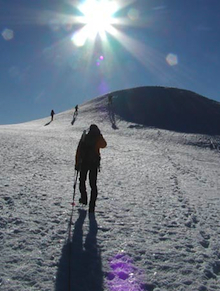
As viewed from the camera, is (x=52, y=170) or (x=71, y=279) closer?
(x=71, y=279)

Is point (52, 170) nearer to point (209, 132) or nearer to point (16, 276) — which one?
point (16, 276)

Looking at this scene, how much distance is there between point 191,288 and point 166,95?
224 feet

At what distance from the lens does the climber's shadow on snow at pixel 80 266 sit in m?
4.58

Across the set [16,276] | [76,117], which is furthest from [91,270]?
[76,117]

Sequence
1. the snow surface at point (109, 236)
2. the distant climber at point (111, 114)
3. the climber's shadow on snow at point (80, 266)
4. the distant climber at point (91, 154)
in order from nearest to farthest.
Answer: the climber's shadow on snow at point (80, 266) → the snow surface at point (109, 236) → the distant climber at point (91, 154) → the distant climber at point (111, 114)

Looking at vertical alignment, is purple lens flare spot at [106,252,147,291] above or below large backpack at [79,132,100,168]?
below

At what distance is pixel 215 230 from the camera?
7.38 metres

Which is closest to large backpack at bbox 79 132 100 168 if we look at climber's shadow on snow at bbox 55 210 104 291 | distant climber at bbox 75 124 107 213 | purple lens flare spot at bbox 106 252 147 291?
distant climber at bbox 75 124 107 213

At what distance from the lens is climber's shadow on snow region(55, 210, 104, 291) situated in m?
4.58

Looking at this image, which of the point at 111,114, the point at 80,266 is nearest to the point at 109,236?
the point at 80,266

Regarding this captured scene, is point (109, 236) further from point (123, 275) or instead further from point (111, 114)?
point (111, 114)

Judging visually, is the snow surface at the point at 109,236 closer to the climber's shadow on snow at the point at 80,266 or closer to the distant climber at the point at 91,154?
the climber's shadow on snow at the point at 80,266

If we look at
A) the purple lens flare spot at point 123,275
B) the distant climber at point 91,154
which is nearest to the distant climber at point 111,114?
the distant climber at point 91,154

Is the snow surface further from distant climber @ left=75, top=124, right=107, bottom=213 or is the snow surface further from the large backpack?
the large backpack
